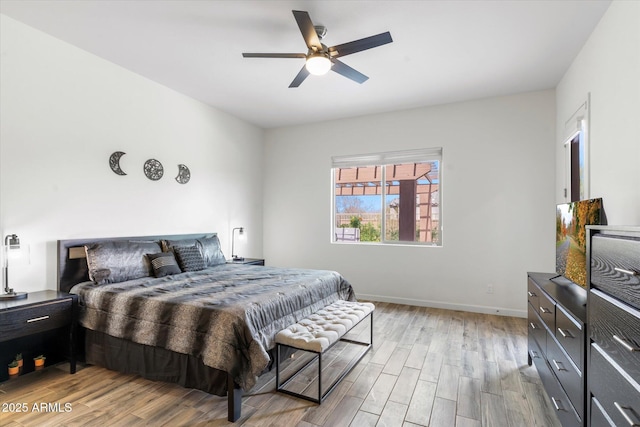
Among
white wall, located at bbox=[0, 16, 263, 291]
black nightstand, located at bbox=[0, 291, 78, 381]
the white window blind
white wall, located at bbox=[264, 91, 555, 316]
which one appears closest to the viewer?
black nightstand, located at bbox=[0, 291, 78, 381]

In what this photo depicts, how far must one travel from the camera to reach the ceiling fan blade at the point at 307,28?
6.86 ft

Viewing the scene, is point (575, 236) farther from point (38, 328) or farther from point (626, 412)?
point (38, 328)

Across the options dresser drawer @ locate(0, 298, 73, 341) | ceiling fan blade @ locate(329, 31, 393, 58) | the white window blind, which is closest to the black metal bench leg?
dresser drawer @ locate(0, 298, 73, 341)

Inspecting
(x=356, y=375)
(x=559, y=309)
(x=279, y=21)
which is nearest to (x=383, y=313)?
(x=356, y=375)

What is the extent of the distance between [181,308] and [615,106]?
3.32m

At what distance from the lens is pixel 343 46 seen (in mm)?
2418

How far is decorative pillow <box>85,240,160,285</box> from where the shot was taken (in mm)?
2877

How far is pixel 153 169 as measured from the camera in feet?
12.3

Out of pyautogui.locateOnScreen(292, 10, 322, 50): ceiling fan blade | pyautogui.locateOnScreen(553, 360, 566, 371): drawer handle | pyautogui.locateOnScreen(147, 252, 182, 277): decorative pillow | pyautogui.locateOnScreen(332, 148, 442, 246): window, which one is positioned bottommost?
pyautogui.locateOnScreen(553, 360, 566, 371): drawer handle

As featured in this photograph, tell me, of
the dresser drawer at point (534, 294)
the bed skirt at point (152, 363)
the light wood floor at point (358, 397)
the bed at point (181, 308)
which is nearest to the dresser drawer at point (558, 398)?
the light wood floor at point (358, 397)

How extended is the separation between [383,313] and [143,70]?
3954 millimetres

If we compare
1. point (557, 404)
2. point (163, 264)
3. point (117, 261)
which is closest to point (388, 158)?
point (163, 264)

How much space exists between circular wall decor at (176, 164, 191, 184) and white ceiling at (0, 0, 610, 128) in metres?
0.93

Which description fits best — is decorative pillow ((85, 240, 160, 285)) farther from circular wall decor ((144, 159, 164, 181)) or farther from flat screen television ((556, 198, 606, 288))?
flat screen television ((556, 198, 606, 288))
